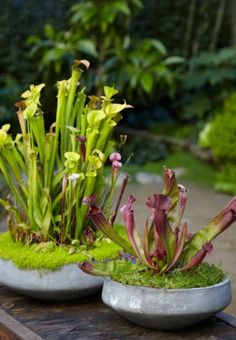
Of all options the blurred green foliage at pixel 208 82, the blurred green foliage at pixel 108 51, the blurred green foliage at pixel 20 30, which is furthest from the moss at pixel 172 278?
the blurred green foliage at pixel 20 30

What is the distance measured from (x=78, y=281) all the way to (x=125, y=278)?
23cm

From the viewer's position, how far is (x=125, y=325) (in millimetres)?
2113

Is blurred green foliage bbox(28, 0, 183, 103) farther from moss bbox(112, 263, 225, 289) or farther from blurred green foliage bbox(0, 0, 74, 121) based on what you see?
moss bbox(112, 263, 225, 289)

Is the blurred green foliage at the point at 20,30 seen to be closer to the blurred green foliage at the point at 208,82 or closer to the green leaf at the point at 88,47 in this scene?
the green leaf at the point at 88,47

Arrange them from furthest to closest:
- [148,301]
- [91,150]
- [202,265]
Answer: [91,150]
[202,265]
[148,301]

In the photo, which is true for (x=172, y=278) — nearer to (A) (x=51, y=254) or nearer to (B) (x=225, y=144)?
(A) (x=51, y=254)

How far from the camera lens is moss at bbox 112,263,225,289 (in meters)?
2.01

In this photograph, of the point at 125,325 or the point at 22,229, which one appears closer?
the point at 125,325

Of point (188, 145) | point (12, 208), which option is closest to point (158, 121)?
point (188, 145)

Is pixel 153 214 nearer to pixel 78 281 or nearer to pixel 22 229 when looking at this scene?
pixel 78 281

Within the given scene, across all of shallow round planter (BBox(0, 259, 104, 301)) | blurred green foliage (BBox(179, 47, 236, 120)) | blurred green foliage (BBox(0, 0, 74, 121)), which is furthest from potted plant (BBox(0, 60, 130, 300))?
blurred green foliage (BBox(0, 0, 74, 121))

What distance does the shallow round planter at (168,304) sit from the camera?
198cm

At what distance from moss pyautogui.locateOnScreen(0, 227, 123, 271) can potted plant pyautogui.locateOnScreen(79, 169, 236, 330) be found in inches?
6.0

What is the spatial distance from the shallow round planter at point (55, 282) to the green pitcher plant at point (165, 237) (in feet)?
0.47
